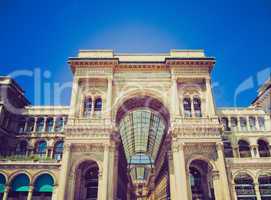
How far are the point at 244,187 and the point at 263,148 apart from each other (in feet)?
39.8

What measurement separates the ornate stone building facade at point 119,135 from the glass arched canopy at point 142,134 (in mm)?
1838

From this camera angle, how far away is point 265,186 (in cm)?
2591

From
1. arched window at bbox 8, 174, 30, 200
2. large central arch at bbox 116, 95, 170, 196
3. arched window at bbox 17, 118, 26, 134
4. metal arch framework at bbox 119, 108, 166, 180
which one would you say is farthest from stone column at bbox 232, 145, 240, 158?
arched window at bbox 17, 118, 26, 134

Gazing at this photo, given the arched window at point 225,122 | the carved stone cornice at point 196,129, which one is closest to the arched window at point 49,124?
the carved stone cornice at point 196,129

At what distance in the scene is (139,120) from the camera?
39.1 m

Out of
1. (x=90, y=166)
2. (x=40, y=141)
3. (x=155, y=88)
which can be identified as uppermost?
(x=155, y=88)

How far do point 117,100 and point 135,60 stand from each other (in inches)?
251

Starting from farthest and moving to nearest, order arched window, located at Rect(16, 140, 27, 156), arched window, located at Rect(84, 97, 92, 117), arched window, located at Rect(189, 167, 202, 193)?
arched window, located at Rect(16, 140, 27, 156), arched window, located at Rect(84, 97, 92, 117), arched window, located at Rect(189, 167, 202, 193)

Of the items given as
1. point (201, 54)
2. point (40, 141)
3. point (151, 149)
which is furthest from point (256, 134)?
point (40, 141)

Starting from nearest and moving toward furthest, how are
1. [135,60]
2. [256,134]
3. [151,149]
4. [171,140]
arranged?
[171,140]
[135,60]
[256,134]
[151,149]

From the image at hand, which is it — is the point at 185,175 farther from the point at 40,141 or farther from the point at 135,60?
the point at 40,141

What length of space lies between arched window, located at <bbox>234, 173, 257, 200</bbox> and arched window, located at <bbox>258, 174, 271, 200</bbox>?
0.97m

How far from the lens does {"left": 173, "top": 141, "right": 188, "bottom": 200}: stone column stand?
889 inches

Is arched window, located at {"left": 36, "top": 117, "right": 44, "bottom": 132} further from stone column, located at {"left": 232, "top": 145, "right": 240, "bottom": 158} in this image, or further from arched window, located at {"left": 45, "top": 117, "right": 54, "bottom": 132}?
stone column, located at {"left": 232, "top": 145, "right": 240, "bottom": 158}
